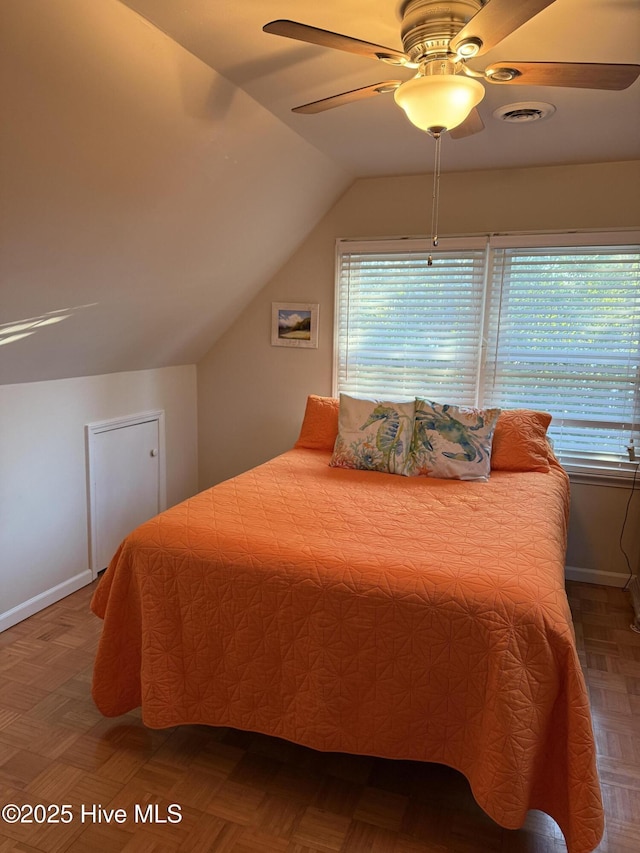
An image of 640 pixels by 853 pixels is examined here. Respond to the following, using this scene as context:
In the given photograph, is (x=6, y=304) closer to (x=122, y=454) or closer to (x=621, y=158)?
(x=122, y=454)

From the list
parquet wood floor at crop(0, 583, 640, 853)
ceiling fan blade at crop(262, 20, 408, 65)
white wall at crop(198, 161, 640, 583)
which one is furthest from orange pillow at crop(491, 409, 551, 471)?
ceiling fan blade at crop(262, 20, 408, 65)

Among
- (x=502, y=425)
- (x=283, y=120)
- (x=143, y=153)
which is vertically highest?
(x=283, y=120)

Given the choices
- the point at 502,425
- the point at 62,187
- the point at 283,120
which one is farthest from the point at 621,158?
the point at 62,187

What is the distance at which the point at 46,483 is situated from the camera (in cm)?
286

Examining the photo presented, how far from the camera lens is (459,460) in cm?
282

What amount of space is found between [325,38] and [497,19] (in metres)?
0.40

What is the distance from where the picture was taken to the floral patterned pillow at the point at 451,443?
280 cm

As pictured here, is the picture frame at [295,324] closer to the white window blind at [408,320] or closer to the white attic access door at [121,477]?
the white window blind at [408,320]

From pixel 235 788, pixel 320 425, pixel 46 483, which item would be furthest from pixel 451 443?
pixel 46 483

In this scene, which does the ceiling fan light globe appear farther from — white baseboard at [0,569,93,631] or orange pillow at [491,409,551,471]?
white baseboard at [0,569,93,631]

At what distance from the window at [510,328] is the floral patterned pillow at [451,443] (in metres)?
0.57

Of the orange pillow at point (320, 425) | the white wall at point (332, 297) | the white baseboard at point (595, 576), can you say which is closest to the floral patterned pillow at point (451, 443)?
the orange pillow at point (320, 425)

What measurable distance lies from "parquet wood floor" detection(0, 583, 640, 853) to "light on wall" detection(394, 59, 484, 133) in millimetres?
1996

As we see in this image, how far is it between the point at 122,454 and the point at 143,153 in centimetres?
178
